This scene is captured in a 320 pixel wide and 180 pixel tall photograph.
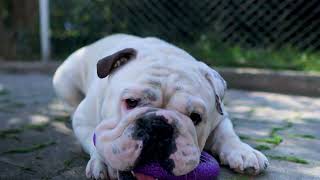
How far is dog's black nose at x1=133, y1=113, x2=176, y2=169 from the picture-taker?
2.26 m

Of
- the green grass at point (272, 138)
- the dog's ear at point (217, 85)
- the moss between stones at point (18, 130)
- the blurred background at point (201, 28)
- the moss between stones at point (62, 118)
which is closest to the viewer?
the dog's ear at point (217, 85)

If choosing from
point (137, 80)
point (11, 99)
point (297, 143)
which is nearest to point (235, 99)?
point (297, 143)

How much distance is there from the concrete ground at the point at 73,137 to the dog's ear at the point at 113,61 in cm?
54

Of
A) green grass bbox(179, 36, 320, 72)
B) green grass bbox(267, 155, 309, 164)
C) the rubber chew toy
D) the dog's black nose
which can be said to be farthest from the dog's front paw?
green grass bbox(179, 36, 320, 72)

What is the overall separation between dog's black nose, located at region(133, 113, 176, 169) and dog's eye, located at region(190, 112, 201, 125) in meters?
0.22

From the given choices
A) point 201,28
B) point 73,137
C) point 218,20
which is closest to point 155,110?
point 73,137

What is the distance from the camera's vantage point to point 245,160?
273 centimetres

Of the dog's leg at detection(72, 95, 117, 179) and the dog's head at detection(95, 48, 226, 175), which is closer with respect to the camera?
the dog's head at detection(95, 48, 226, 175)

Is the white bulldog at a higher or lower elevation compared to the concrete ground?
higher

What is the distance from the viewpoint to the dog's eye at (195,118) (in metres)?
2.51

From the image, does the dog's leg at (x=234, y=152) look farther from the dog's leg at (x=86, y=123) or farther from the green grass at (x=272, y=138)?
the dog's leg at (x=86, y=123)

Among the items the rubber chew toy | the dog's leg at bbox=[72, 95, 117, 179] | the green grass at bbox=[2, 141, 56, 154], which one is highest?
the rubber chew toy

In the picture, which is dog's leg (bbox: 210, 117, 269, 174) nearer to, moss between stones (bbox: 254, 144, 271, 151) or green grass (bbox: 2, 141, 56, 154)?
moss between stones (bbox: 254, 144, 271, 151)

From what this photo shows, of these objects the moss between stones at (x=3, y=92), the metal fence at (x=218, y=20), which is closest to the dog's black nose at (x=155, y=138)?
the moss between stones at (x=3, y=92)
